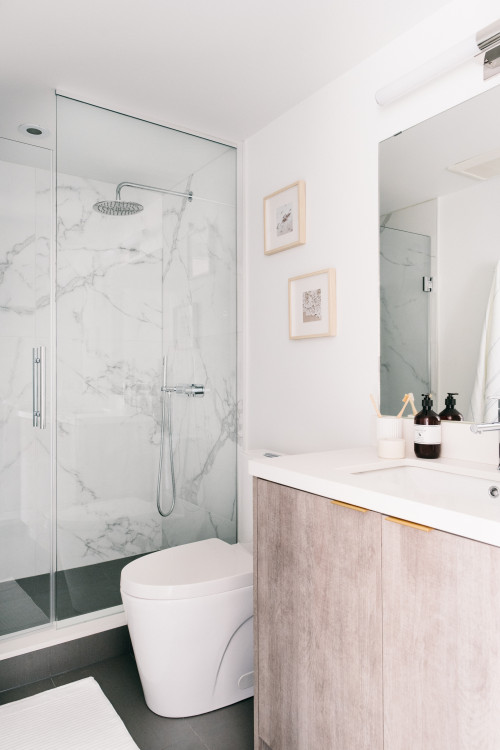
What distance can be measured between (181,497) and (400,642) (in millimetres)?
1466

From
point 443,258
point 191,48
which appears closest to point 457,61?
point 443,258

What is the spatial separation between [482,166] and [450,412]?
76 cm

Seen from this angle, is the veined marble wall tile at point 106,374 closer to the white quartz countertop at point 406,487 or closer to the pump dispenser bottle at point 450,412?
the white quartz countertop at point 406,487

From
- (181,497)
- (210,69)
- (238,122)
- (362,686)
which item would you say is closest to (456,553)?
(362,686)

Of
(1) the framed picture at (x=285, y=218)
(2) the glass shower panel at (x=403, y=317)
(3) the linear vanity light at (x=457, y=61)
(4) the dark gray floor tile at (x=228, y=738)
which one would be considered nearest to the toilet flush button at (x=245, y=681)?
(4) the dark gray floor tile at (x=228, y=738)

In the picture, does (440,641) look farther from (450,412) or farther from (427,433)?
(450,412)

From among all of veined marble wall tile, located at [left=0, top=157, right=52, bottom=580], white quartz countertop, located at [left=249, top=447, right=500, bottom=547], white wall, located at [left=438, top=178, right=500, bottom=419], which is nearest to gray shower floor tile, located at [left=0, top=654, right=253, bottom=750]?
veined marble wall tile, located at [left=0, top=157, right=52, bottom=580]

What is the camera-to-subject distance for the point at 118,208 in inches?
89.5

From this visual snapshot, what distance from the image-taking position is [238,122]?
249 centimetres

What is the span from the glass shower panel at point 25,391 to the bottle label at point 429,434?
1434mm

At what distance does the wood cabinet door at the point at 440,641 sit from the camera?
0.95 metres

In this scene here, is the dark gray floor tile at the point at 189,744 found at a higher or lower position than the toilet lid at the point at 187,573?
lower

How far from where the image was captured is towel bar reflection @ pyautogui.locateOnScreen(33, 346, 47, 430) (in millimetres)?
2137

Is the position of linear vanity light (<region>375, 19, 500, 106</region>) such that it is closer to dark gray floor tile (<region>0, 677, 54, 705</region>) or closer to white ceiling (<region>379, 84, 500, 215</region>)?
white ceiling (<region>379, 84, 500, 215</region>)
